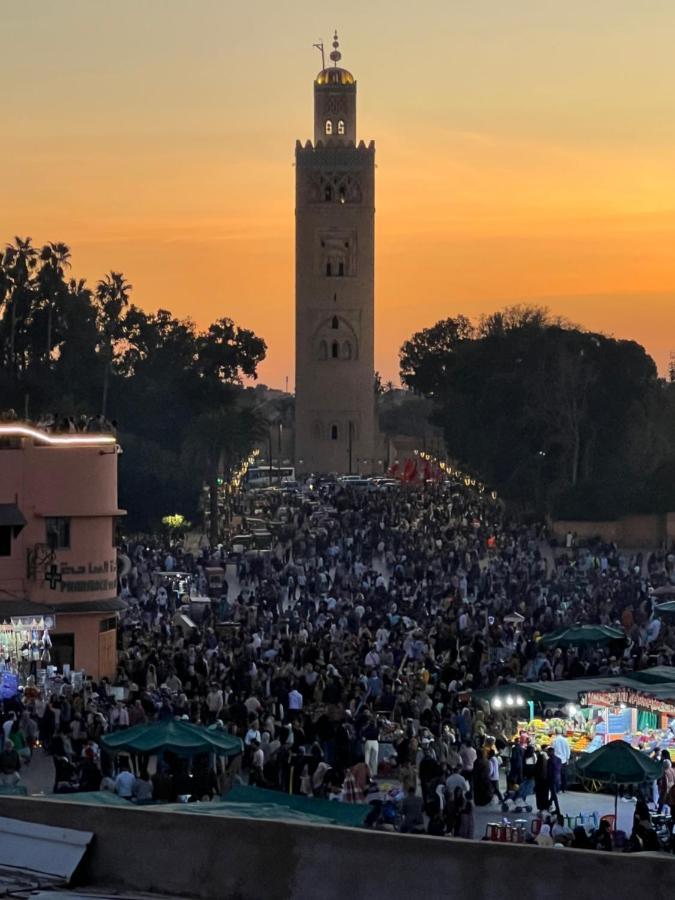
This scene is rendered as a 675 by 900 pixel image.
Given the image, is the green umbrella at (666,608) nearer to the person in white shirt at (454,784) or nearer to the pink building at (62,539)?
the pink building at (62,539)

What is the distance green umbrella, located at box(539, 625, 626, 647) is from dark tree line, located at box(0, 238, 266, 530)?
34.1m

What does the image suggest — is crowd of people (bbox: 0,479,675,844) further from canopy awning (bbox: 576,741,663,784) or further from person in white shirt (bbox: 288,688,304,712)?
canopy awning (bbox: 576,741,663,784)

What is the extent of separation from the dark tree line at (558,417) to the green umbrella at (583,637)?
3758cm

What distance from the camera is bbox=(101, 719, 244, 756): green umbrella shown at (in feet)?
57.8

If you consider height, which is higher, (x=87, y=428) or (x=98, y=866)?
(x=87, y=428)

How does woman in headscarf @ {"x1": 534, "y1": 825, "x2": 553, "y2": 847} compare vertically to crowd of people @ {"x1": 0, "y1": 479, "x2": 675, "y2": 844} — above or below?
below

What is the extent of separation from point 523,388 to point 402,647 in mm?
49725

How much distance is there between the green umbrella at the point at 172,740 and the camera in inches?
694

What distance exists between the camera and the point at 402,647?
2752 cm

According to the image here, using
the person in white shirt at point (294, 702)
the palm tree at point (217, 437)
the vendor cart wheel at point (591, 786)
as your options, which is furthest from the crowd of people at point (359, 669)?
the palm tree at point (217, 437)

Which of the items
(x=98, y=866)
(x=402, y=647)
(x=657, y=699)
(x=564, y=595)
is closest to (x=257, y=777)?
(x=657, y=699)

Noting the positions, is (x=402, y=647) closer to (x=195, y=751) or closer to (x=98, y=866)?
(x=195, y=751)

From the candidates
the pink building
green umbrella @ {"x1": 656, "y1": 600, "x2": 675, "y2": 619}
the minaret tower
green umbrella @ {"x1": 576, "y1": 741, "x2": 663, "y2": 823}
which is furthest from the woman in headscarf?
the minaret tower

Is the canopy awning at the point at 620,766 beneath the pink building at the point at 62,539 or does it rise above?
beneath
